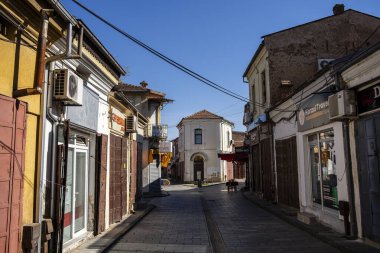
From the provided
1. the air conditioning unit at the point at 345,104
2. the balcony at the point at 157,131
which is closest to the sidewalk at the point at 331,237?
the air conditioning unit at the point at 345,104

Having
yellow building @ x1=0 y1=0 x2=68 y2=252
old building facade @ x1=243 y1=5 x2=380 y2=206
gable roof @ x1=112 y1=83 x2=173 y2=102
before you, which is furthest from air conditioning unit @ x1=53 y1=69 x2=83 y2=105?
gable roof @ x1=112 y1=83 x2=173 y2=102

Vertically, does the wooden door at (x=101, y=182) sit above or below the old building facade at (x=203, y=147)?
below

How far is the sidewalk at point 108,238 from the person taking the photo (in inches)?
293

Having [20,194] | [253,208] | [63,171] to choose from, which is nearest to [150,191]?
[253,208]

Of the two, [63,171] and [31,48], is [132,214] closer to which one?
[63,171]

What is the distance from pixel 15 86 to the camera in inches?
195

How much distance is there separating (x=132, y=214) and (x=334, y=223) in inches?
271

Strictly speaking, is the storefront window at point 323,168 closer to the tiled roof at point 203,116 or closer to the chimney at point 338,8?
the chimney at point 338,8

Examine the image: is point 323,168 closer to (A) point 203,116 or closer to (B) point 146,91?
(B) point 146,91

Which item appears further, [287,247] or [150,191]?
[150,191]

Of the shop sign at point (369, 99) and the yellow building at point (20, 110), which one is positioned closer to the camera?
the yellow building at point (20, 110)

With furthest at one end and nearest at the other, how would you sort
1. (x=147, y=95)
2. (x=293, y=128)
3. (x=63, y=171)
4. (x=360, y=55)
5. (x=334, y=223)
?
(x=147, y=95)
(x=293, y=128)
(x=334, y=223)
(x=360, y=55)
(x=63, y=171)

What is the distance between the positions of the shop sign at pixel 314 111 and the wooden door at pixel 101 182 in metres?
5.60

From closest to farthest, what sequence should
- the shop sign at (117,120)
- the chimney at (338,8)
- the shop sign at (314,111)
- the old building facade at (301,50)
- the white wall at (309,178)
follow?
the white wall at (309,178), the shop sign at (314,111), the shop sign at (117,120), the old building facade at (301,50), the chimney at (338,8)
